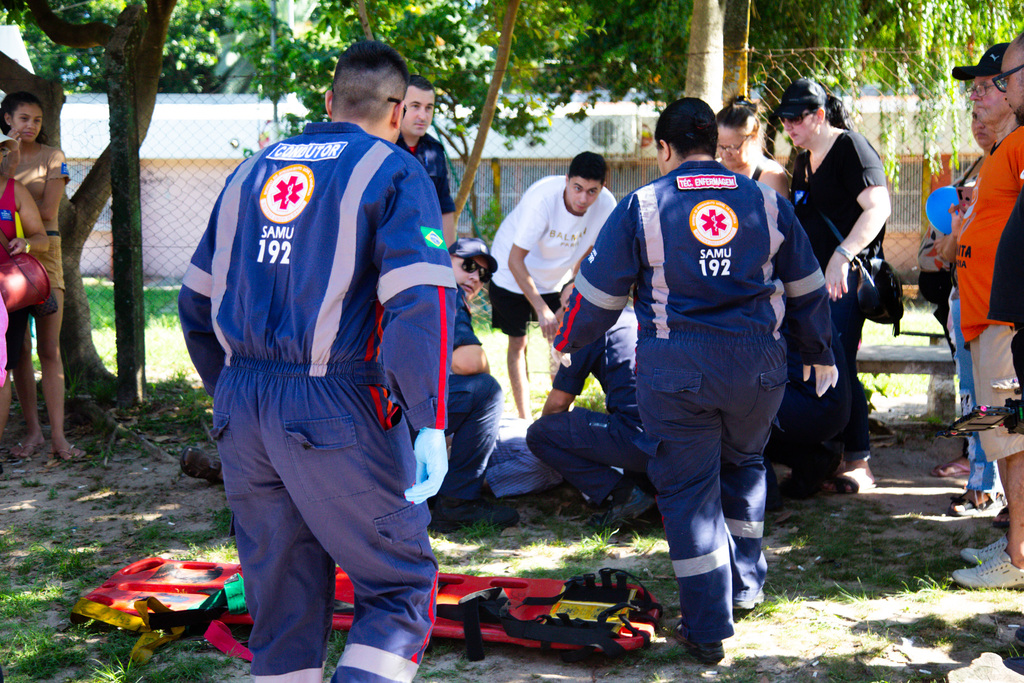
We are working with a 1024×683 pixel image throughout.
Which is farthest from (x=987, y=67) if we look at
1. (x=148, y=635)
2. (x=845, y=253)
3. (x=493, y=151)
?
(x=493, y=151)

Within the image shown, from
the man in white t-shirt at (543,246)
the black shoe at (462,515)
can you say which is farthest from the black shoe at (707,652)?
the man in white t-shirt at (543,246)

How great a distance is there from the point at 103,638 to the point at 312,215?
1.97m

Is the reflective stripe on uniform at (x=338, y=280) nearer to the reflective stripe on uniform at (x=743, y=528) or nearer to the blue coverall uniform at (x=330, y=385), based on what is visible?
the blue coverall uniform at (x=330, y=385)

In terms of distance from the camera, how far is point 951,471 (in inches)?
200

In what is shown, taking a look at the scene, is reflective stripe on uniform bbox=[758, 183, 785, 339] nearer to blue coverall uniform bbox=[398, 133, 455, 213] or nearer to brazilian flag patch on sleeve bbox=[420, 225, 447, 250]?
brazilian flag patch on sleeve bbox=[420, 225, 447, 250]

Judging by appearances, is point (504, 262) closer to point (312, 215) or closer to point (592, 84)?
point (312, 215)

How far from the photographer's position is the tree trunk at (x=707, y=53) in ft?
17.7

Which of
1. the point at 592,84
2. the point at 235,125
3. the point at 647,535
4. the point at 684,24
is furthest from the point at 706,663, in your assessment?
the point at 235,125

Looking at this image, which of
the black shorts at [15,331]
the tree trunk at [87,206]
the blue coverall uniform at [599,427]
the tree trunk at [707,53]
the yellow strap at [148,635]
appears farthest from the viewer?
the tree trunk at [87,206]

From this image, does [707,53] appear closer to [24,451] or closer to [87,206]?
[87,206]

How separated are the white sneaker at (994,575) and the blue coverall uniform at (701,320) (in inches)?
42.6

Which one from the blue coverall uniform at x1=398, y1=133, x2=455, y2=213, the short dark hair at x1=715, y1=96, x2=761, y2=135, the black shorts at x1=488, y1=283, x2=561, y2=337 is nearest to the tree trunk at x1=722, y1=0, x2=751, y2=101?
the short dark hair at x1=715, y1=96, x2=761, y2=135

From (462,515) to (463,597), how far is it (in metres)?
1.02

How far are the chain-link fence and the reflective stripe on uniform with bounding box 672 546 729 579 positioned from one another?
17.1 ft
